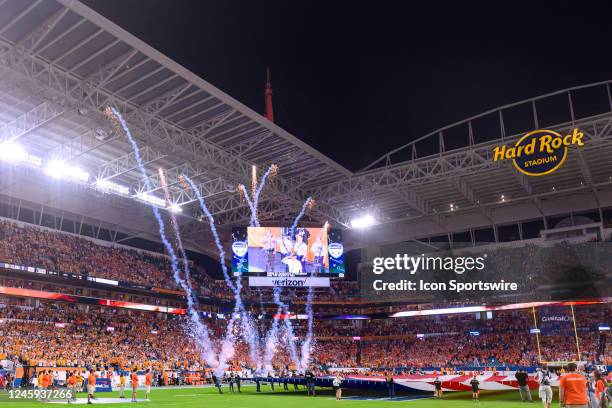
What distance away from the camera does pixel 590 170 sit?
42375 mm

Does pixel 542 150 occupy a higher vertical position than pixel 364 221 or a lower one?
higher

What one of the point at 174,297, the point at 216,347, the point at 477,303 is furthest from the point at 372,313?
the point at 174,297

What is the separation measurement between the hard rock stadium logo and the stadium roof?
1816 mm

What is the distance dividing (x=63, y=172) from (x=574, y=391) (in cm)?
3236

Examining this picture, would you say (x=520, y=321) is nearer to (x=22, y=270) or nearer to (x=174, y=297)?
(x=174, y=297)

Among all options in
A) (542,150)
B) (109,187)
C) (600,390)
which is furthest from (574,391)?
(109,187)

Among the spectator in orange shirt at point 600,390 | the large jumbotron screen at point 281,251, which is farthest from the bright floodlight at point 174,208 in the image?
the spectator in orange shirt at point 600,390

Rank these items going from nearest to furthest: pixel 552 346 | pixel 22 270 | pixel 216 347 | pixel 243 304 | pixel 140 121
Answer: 1. pixel 140 121
2. pixel 22 270
3. pixel 552 346
4. pixel 216 347
5. pixel 243 304

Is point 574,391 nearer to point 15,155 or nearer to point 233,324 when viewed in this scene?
point 15,155

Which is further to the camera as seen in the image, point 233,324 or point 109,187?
point 233,324

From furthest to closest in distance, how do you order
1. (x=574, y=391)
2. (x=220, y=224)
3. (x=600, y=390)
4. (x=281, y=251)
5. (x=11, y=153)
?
(x=220, y=224) < (x=281, y=251) < (x=11, y=153) < (x=600, y=390) < (x=574, y=391)

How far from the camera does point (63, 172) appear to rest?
34.6 m

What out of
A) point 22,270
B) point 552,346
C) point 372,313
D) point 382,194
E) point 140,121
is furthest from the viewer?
point 372,313

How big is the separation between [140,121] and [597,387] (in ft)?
84.6
